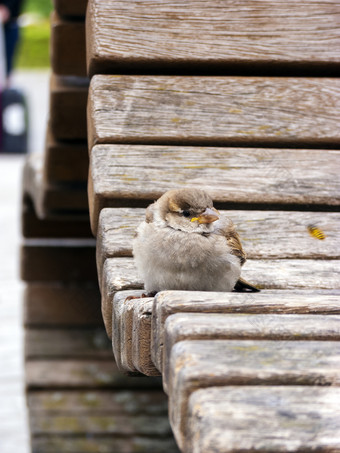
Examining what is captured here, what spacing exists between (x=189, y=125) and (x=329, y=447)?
1.38 metres

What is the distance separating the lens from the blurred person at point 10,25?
11.2 metres

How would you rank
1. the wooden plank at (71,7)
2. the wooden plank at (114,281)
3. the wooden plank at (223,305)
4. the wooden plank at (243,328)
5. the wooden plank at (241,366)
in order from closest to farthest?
the wooden plank at (241,366)
the wooden plank at (243,328)
the wooden plank at (223,305)
the wooden plank at (114,281)
the wooden plank at (71,7)

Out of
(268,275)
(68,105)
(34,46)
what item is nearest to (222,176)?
(268,275)

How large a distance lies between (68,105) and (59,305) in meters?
1.52

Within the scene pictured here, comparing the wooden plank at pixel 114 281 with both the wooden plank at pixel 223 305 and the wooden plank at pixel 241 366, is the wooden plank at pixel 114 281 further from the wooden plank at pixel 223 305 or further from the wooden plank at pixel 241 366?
the wooden plank at pixel 241 366

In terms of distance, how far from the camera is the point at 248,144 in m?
2.38

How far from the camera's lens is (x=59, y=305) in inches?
171

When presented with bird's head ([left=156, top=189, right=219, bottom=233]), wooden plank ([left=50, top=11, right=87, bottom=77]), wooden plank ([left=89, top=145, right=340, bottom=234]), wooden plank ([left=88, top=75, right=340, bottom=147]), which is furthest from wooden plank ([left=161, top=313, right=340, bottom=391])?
wooden plank ([left=50, top=11, right=87, bottom=77])

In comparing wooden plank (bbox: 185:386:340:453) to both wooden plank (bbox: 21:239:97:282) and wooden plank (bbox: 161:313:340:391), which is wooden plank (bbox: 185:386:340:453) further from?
wooden plank (bbox: 21:239:97:282)

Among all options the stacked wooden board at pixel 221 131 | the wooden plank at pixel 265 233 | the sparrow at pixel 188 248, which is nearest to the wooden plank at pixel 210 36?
the stacked wooden board at pixel 221 131

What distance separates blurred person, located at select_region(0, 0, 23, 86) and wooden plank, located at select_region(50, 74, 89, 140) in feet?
28.1

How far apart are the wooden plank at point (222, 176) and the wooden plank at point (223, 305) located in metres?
0.71

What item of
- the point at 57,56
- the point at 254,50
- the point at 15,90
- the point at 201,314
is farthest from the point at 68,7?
the point at 15,90

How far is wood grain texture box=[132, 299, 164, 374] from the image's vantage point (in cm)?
161
